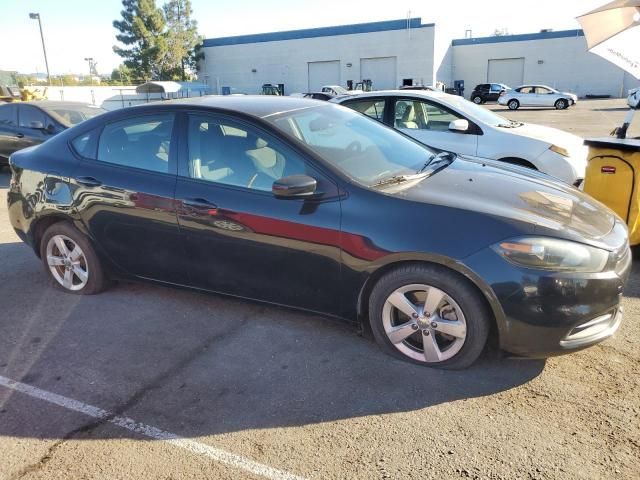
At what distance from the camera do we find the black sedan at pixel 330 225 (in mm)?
2824

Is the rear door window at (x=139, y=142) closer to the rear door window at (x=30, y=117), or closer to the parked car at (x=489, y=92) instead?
the rear door window at (x=30, y=117)

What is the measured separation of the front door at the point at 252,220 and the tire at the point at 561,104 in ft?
107

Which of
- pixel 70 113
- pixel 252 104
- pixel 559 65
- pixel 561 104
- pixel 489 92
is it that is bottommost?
pixel 561 104

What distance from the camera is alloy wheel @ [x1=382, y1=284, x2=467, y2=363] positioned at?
9.71 feet


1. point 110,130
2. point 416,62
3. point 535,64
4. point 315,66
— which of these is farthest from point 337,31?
point 110,130

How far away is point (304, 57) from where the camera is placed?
50.1 metres

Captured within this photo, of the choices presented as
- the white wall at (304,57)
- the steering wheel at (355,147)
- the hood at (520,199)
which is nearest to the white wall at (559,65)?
the white wall at (304,57)

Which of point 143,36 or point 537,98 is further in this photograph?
point 143,36

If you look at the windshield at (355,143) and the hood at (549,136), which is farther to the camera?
the hood at (549,136)

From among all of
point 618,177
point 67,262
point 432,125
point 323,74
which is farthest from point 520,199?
point 323,74

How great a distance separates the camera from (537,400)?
9.20 feet

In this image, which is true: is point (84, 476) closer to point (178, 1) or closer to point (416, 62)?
point (416, 62)

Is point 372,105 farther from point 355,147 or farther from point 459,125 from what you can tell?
point 355,147

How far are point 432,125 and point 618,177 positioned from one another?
105 inches
